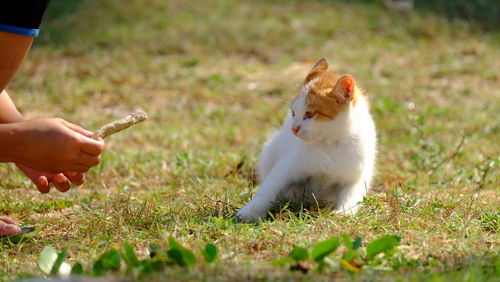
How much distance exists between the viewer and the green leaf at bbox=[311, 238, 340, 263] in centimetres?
265

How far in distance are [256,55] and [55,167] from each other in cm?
576

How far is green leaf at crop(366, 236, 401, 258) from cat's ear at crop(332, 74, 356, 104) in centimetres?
90

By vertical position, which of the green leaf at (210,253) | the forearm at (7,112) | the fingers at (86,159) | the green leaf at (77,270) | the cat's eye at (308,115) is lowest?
the green leaf at (77,270)

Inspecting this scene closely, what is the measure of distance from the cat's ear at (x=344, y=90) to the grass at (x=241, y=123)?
54 cm

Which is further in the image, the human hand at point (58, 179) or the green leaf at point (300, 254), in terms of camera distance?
the human hand at point (58, 179)

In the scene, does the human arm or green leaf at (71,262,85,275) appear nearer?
green leaf at (71,262,85,275)

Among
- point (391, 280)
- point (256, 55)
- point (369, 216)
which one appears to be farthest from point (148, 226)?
point (256, 55)

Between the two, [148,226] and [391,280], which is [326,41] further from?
[391,280]

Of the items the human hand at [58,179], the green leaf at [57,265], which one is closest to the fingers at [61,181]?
the human hand at [58,179]

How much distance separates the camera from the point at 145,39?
348 inches

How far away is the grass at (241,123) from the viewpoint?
123 inches

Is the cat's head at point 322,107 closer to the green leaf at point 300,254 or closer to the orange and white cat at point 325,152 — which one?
the orange and white cat at point 325,152

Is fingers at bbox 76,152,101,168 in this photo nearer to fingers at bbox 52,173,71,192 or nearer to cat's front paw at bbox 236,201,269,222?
fingers at bbox 52,173,71,192

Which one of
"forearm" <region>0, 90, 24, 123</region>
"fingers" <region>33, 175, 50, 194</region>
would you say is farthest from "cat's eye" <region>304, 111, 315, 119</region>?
"forearm" <region>0, 90, 24, 123</region>
